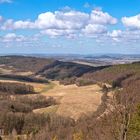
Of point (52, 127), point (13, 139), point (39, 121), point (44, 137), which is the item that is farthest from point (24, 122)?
point (44, 137)

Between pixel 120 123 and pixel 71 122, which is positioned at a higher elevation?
pixel 120 123

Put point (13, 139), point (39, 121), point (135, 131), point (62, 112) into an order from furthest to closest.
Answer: point (62, 112)
point (39, 121)
point (13, 139)
point (135, 131)

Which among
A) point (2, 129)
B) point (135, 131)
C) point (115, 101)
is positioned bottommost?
point (2, 129)

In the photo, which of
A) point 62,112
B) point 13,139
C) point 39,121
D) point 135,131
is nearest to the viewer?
point 135,131

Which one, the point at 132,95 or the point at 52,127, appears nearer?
the point at 132,95

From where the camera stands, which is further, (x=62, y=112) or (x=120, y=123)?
(x=62, y=112)

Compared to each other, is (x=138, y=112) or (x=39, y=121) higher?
(x=138, y=112)

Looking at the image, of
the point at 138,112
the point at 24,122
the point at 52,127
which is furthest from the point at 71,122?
the point at 138,112

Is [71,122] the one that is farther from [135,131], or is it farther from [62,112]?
[135,131]

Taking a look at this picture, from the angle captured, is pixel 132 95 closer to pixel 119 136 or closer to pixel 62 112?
pixel 119 136
